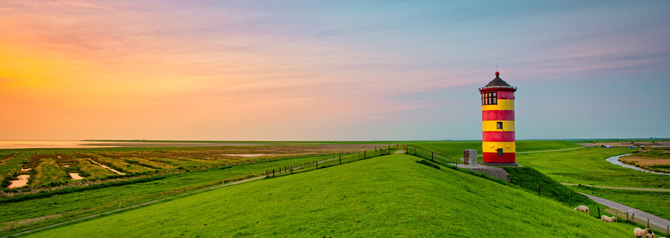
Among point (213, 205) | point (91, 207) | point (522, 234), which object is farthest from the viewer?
point (91, 207)

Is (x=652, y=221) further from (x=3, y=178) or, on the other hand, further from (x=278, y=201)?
(x=3, y=178)

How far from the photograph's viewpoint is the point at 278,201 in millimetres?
25391

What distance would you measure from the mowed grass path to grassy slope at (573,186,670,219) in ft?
44.8

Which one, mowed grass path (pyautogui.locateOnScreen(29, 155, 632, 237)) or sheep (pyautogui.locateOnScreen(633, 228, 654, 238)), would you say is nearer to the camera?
mowed grass path (pyautogui.locateOnScreen(29, 155, 632, 237))

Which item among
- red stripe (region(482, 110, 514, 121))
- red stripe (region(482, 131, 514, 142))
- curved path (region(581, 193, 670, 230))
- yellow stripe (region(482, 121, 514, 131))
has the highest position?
red stripe (region(482, 110, 514, 121))

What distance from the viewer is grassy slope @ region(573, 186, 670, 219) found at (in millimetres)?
38409

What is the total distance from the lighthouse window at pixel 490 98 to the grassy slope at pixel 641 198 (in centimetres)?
1731

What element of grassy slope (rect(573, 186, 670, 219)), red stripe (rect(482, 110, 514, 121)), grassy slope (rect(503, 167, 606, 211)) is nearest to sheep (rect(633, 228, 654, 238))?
grassy slope (rect(503, 167, 606, 211))

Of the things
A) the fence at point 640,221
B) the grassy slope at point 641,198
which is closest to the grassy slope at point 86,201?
the fence at point 640,221

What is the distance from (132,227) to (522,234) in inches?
930

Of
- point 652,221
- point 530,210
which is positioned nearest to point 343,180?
point 530,210

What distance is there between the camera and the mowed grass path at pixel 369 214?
55.4 ft

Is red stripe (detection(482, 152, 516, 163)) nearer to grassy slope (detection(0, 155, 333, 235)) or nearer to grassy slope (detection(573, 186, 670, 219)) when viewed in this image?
grassy slope (detection(573, 186, 670, 219))

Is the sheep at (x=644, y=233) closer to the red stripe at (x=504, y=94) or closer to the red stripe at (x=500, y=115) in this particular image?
the red stripe at (x=500, y=115)
